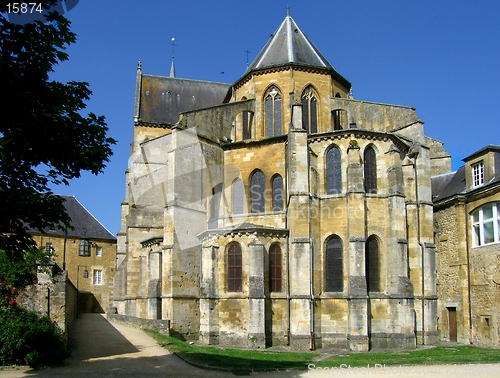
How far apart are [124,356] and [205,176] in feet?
41.8

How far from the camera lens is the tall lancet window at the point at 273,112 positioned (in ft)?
97.5

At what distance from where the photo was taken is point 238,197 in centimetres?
2839

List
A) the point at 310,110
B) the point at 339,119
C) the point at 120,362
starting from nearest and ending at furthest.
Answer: the point at 120,362, the point at 310,110, the point at 339,119

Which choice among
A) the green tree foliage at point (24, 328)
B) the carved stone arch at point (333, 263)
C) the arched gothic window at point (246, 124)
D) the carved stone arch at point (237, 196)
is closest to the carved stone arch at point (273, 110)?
Result: the arched gothic window at point (246, 124)

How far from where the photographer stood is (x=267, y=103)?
3014cm

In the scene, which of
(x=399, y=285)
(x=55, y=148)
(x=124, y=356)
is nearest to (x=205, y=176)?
(x=399, y=285)

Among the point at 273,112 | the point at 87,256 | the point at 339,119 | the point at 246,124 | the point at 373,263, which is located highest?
the point at 273,112

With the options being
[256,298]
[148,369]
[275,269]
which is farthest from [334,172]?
[148,369]

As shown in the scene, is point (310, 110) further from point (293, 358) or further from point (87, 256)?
point (87, 256)

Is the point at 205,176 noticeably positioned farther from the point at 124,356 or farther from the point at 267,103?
the point at 124,356

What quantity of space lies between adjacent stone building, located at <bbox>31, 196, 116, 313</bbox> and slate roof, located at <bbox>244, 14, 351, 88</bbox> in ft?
60.8

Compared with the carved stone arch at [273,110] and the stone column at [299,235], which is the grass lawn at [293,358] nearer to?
the stone column at [299,235]

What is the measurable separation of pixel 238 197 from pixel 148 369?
1509 cm

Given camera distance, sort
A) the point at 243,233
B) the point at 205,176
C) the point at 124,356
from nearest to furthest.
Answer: the point at 124,356
the point at 243,233
the point at 205,176
